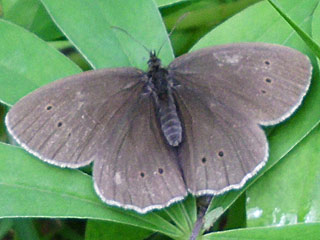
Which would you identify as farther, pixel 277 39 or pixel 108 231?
pixel 108 231

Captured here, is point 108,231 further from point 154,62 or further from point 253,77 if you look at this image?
point 253,77

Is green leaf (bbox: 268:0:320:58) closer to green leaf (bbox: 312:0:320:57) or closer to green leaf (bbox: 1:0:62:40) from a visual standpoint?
green leaf (bbox: 312:0:320:57)

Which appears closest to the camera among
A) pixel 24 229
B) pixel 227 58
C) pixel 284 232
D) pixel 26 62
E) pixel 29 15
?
pixel 284 232

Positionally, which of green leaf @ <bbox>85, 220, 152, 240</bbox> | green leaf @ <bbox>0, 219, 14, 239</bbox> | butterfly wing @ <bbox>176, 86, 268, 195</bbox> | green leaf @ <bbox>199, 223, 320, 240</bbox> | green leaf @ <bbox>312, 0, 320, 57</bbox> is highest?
green leaf @ <bbox>312, 0, 320, 57</bbox>

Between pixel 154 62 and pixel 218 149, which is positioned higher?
pixel 154 62

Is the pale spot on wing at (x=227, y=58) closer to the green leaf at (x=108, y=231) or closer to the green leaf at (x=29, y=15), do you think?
the green leaf at (x=108, y=231)

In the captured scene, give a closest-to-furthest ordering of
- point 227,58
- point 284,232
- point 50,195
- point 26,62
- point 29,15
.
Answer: point 284,232, point 50,195, point 227,58, point 26,62, point 29,15

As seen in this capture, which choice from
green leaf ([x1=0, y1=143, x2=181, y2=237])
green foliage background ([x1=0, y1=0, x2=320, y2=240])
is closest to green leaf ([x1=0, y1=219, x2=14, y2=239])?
green foliage background ([x1=0, y1=0, x2=320, y2=240])

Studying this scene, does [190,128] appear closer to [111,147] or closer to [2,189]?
[111,147]

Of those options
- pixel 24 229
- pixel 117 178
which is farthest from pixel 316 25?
pixel 24 229
